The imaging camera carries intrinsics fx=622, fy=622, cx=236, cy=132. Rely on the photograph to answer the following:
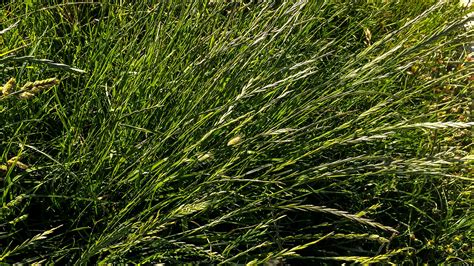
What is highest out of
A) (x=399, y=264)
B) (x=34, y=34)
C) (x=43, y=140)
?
(x=34, y=34)

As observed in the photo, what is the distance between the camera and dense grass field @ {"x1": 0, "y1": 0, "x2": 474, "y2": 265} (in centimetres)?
174

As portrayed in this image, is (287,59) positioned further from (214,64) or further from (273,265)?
(273,265)

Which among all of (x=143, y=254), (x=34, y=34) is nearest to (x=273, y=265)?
(x=143, y=254)

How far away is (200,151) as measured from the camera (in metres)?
1.91

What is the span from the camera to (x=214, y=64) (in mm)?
2168

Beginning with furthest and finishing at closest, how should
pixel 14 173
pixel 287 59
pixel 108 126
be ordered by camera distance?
pixel 287 59 → pixel 14 173 → pixel 108 126

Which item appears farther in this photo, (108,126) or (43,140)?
(43,140)

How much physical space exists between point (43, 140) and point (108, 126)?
0.36m

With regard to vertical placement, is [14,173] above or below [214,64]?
below

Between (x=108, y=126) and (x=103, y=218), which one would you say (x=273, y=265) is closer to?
(x=103, y=218)

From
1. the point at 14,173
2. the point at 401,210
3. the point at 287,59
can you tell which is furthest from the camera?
the point at 401,210

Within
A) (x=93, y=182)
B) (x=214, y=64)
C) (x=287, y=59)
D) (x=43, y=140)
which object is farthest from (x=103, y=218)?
(x=287, y=59)

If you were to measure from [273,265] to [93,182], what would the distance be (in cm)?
60

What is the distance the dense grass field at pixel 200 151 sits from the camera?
5.69 feet
